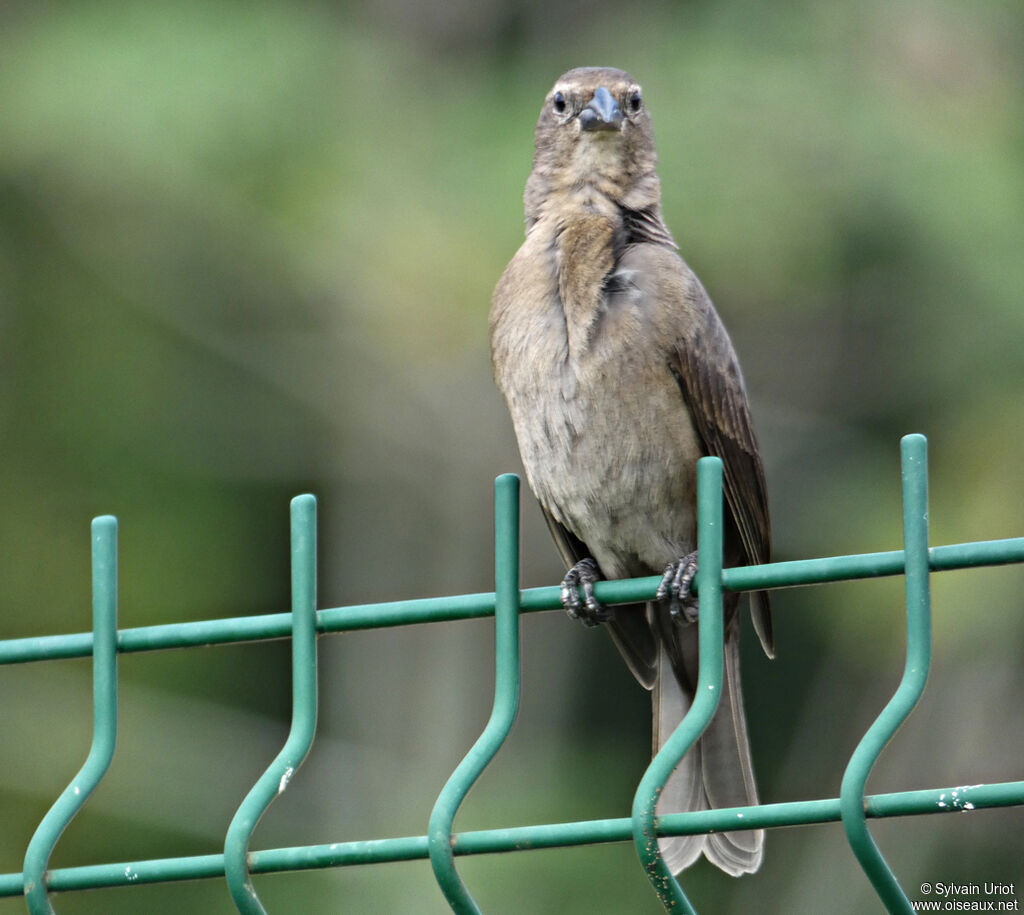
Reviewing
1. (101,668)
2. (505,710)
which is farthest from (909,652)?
(101,668)

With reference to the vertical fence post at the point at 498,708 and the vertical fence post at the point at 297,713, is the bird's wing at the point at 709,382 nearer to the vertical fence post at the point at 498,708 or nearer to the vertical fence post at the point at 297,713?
the vertical fence post at the point at 498,708

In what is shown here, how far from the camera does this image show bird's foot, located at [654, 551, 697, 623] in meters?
3.02

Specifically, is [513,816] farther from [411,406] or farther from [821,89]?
[821,89]

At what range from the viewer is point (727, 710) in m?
4.02

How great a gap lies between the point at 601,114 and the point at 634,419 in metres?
0.99

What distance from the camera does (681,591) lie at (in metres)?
3.07

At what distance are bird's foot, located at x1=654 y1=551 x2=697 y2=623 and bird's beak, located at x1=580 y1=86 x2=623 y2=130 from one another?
1375 millimetres

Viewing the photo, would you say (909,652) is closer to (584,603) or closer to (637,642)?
(584,603)

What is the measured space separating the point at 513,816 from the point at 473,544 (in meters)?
1.42

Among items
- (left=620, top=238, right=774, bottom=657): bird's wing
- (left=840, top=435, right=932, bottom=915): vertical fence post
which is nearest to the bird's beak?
(left=620, top=238, right=774, bottom=657): bird's wing

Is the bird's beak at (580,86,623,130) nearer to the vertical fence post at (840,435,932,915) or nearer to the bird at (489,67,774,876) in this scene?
the bird at (489,67,774,876)

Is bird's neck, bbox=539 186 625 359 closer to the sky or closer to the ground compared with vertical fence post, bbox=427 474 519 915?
closer to the sky

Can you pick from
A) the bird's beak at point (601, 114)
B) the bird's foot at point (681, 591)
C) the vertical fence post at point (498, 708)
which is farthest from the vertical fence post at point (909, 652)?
the bird's beak at point (601, 114)

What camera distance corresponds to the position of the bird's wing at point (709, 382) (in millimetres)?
4141
